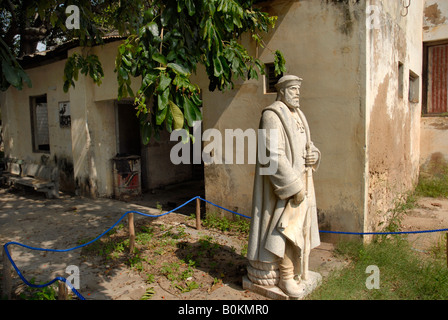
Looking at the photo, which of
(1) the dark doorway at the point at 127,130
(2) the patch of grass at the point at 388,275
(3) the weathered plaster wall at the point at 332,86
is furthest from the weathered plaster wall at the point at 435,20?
(1) the dark doorway at the point at 127,130

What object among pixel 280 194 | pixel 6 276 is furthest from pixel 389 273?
pixel 6 276

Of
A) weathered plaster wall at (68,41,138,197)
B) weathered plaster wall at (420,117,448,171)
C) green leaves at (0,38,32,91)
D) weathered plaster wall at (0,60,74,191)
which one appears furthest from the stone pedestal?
weathered plaster wall at (0,60,74,191)

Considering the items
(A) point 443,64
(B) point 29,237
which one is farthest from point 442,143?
(B) point 29,237

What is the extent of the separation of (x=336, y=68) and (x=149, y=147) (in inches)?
249

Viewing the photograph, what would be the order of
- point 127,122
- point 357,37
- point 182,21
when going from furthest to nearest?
point 127,122 < point 357,37 < point 182,21

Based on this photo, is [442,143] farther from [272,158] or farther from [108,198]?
[108,198]

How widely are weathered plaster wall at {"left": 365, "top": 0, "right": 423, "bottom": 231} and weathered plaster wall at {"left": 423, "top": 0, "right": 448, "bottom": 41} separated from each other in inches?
27.0

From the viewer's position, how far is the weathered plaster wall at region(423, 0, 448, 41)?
8.92m

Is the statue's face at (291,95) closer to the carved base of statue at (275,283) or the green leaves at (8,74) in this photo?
the carved base of statue at (275,283)

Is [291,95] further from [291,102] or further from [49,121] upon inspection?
[49,121]

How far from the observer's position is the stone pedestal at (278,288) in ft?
12.8

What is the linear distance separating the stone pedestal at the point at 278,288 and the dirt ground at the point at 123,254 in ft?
0.27

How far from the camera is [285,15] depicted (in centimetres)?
596

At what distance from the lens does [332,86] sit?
5539mm
